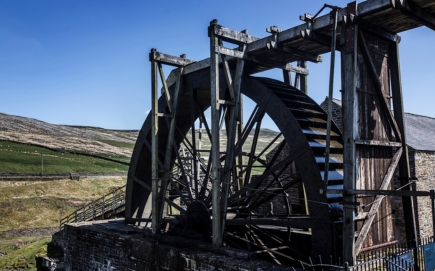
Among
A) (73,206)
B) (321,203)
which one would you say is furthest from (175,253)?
(73,206)

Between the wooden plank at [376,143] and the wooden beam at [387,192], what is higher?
the wooden plank at [376,143]

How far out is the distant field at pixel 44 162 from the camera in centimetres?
3331

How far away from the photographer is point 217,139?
7.70 m

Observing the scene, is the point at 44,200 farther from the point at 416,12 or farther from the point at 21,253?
the point at 416,12

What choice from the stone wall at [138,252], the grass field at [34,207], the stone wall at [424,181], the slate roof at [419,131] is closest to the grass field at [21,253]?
the grass field at [34,207]

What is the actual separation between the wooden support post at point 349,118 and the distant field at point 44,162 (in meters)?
30.6

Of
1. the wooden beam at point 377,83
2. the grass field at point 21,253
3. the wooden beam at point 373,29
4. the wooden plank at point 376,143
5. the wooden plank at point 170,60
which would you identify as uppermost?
the wooden plank at point 170,60

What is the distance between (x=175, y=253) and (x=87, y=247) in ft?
12.5

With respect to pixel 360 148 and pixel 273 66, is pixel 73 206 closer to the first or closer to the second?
pixel 273 66

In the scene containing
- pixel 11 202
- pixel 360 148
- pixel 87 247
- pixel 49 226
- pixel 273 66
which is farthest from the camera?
pixel 11 202

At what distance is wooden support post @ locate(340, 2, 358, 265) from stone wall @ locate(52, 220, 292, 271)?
1.08m

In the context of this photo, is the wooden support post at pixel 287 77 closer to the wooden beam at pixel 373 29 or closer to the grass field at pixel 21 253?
the wooden beam at pixel 373 29

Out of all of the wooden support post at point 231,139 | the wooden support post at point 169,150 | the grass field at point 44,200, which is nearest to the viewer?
the wooden support post at point 231,139

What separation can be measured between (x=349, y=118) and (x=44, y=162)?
116ft
